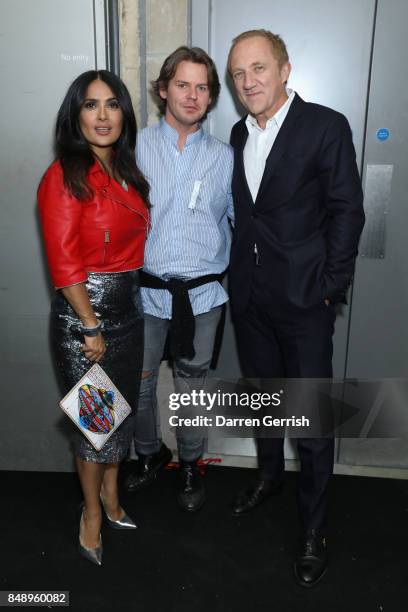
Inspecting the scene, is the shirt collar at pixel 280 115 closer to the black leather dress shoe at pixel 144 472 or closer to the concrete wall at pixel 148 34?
the concrete wall at pixel 148 34

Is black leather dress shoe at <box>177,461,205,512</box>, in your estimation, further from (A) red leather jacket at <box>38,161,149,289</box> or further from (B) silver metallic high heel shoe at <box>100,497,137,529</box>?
(A) red leather jacket at <box>38,161,149,289</box>

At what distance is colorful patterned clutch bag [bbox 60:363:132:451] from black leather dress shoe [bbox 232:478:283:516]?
0.71 meters

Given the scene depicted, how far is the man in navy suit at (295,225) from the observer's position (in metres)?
1.79

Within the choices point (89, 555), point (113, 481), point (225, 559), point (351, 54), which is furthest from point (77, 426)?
point (351, 54)

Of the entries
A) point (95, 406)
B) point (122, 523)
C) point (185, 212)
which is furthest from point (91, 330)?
point (122, 523)

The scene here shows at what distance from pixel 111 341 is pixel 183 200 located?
23.1 inches

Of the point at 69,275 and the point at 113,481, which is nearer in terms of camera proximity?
the point at 69,275

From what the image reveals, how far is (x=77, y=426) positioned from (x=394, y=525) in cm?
138

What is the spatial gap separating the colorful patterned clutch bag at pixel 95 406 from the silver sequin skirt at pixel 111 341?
0.11 feet

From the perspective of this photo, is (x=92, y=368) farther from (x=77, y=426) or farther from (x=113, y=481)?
(x=113, y=481)

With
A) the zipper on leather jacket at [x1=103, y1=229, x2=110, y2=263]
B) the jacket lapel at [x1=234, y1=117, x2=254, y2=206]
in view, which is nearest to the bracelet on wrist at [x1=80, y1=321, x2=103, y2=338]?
the zipper on leather jacket at [x1=103, y1=229, x2=110, y2=263]

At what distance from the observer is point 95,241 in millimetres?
1717

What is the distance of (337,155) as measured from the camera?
1.76 meters

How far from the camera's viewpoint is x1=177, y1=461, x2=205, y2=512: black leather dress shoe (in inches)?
90.1
